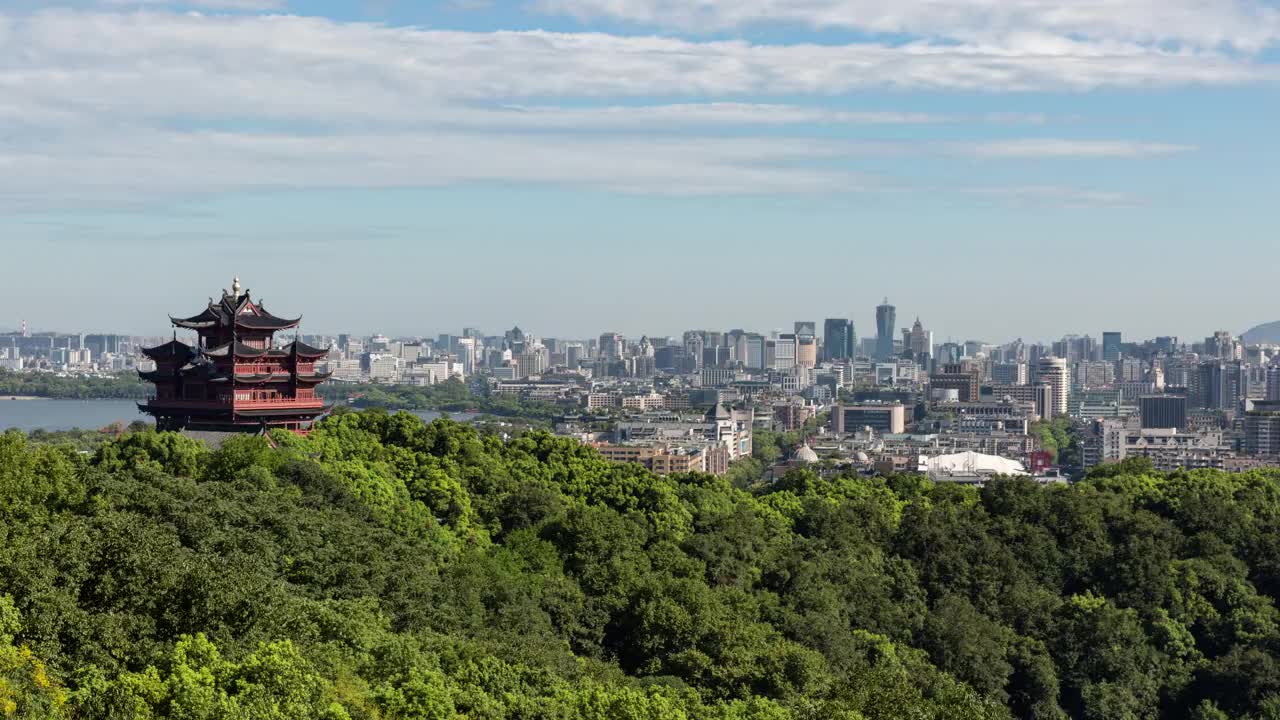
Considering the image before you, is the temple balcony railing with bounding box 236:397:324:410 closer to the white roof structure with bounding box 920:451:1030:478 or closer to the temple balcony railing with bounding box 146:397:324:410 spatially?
the temple balcony railing with bounding box 146:397:324:410

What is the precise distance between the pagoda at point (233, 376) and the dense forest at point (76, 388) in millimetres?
112441

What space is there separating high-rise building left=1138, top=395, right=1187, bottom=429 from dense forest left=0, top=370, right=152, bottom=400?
73633 mm

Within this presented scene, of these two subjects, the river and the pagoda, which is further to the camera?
the river

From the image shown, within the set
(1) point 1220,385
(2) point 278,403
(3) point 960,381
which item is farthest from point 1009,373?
(2) point 278,403

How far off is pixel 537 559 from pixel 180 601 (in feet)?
34.5

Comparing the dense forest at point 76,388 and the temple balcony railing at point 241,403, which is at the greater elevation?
the temple balcony railing at point 241,403

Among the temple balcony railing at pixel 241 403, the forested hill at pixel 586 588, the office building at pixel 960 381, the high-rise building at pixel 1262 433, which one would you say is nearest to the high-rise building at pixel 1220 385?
the office building at pixel 960 381

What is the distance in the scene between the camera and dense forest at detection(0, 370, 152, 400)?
477 feet

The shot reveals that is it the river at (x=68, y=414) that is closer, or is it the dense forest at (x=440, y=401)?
the river at (x=68, y=414)

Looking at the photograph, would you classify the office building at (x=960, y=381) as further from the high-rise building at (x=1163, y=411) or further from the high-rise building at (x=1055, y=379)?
the high-rise building at (x=1163, y=411)

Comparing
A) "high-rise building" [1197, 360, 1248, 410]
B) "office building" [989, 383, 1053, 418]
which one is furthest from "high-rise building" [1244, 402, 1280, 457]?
"high-rise building" [1197, 360, 1248, 410]

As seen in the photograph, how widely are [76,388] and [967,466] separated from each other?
85529 mm

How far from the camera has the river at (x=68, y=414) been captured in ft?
369

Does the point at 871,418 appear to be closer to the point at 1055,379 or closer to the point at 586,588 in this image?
the point at 1055,379
